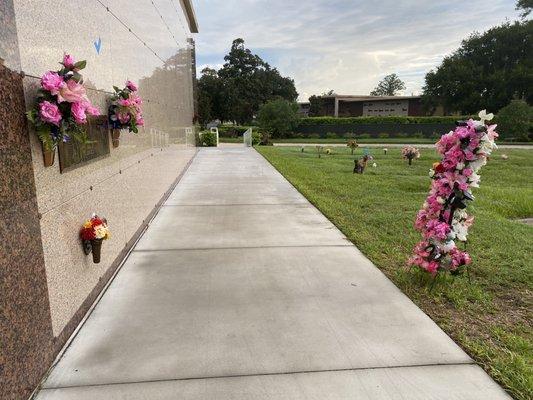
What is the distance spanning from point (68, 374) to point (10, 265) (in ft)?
2.90

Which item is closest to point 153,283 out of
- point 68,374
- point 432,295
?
point 68,374

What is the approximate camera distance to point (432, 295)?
144 inches

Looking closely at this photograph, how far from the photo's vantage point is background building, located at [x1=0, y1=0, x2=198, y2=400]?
6.90 ft

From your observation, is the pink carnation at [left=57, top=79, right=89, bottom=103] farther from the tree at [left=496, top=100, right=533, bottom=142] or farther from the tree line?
the tree at [left=496, top=100, right=533, bottom=142]

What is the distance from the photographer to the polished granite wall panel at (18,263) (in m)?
2.02

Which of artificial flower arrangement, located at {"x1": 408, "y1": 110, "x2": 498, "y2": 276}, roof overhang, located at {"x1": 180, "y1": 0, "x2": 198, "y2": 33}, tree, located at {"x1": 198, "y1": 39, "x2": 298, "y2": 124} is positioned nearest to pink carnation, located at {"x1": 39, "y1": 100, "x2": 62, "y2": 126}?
artificial flower arrangement, located at {"x1": 408, "y1": 110, "x2": 498, "y2": 276}

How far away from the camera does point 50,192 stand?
2.69m

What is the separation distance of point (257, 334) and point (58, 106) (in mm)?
2123

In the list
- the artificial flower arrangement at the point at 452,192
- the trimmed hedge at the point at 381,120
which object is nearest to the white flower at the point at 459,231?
the artificial flower arrangement at the point at 452,192

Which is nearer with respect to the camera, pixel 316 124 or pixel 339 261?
pixel 339 261

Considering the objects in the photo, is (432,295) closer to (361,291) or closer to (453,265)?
(453,265)

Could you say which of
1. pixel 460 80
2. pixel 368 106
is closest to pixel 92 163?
pixel 460 80

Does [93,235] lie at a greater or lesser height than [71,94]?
Result: lesser

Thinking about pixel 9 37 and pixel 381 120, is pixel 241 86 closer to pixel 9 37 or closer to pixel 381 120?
pixel 381 120
